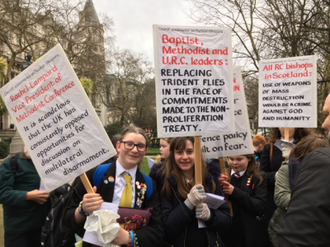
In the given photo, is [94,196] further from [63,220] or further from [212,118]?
[212,118]

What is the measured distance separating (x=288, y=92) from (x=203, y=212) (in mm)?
2509

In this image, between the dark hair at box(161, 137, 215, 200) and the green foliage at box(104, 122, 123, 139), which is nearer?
the dark hair at box(161, 137, 215, 200)

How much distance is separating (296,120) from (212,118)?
1.85m

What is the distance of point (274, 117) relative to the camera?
4.13 metres

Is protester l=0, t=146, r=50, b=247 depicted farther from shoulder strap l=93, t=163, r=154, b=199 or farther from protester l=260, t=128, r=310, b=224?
protester l=260, t=128, r=310, b=224

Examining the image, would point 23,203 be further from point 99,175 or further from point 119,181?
point 119,181

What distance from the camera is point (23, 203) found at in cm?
312

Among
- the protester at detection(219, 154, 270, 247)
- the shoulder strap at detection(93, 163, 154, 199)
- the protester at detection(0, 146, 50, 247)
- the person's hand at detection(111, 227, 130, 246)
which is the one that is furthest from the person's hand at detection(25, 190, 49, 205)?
the protester at detection(219, 154, 270, 247)

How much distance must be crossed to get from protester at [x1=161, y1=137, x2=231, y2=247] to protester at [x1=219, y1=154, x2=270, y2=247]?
0.40 meters

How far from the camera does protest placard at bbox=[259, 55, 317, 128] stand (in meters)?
3.98

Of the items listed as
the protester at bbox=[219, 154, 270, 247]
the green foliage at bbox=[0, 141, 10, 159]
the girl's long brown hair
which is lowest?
the green foliage at bbox=[0, 141, 10, 159]

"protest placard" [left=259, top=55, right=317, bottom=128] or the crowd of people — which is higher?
→ "protest placard" [left=259, top=55, right=317, bottom=128]

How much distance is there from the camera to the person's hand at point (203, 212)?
7.80 ft

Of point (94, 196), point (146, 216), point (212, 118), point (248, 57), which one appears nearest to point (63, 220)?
point (94, 196)
